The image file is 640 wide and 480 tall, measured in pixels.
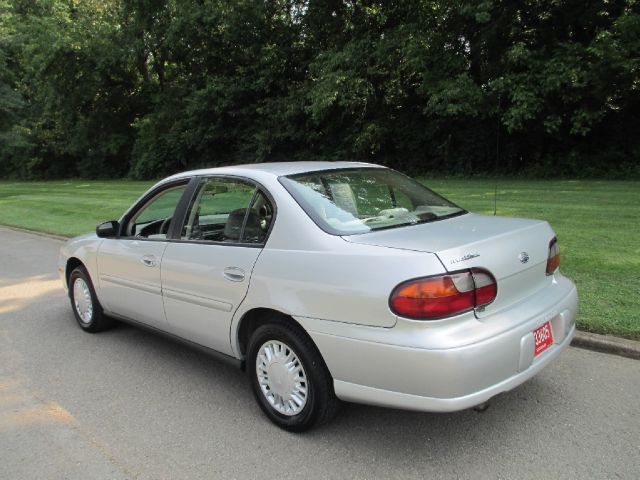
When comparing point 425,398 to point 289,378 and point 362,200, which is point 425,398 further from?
point 362,200

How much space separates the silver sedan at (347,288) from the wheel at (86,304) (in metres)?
0.93

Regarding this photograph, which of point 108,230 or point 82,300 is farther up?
point 108,230

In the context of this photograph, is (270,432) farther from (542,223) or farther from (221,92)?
(221,92)

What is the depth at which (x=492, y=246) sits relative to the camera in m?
3.06

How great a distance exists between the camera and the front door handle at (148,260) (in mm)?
4320

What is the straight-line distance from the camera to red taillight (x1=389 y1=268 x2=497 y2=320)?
110 inches

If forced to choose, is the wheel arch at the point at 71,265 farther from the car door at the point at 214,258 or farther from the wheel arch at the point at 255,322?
the wheel arch at the point at 255,322

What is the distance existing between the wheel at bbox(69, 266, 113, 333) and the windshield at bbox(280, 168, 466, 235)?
2.66m

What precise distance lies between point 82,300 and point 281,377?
2.99 meters

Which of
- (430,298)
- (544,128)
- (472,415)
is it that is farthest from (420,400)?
(544,128)

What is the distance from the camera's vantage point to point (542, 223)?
3650 mm

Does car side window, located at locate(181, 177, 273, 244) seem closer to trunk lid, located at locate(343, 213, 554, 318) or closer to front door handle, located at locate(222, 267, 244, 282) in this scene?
front door handle, located at locate(222, 267, 244, 282)

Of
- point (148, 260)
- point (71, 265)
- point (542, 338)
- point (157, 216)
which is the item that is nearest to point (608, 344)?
point (542, 338)

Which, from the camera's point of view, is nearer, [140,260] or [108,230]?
[140,260]
